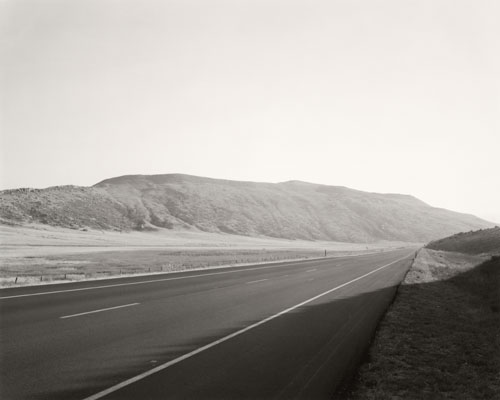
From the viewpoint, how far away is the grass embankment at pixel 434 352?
6367mm

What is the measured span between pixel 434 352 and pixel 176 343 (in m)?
5.52

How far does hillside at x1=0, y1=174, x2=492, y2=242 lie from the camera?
107m

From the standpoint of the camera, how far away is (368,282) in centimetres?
2281

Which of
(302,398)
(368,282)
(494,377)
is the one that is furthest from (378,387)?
(368,282)

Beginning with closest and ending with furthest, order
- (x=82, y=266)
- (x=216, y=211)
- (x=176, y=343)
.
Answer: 1. (x=176, y=343)
2. (x=82, y=266)
3. (x=216, y=211)

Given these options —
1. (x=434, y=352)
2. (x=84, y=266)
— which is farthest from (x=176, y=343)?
(x=84, y=266)

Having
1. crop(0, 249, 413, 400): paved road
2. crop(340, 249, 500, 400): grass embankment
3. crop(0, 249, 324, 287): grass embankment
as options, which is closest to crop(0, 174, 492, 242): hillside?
crop(0, 249, 324, 287): grass embankment

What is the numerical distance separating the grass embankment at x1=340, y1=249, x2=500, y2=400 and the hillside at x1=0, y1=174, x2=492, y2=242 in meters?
95.5

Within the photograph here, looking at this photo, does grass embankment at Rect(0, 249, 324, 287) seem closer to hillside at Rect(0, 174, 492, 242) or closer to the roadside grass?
the roadside grass

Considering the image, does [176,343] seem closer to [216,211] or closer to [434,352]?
[434,352]

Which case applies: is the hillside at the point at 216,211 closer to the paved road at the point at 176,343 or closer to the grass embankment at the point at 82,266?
the grass embankment at the point at 82,266

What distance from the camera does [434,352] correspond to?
8.65 metres

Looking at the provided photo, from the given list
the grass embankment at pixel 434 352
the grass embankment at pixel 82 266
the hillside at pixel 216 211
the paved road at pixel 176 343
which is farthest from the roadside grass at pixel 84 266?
the hillside at pixel 216 211

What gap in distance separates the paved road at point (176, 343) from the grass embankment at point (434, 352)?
53cm
